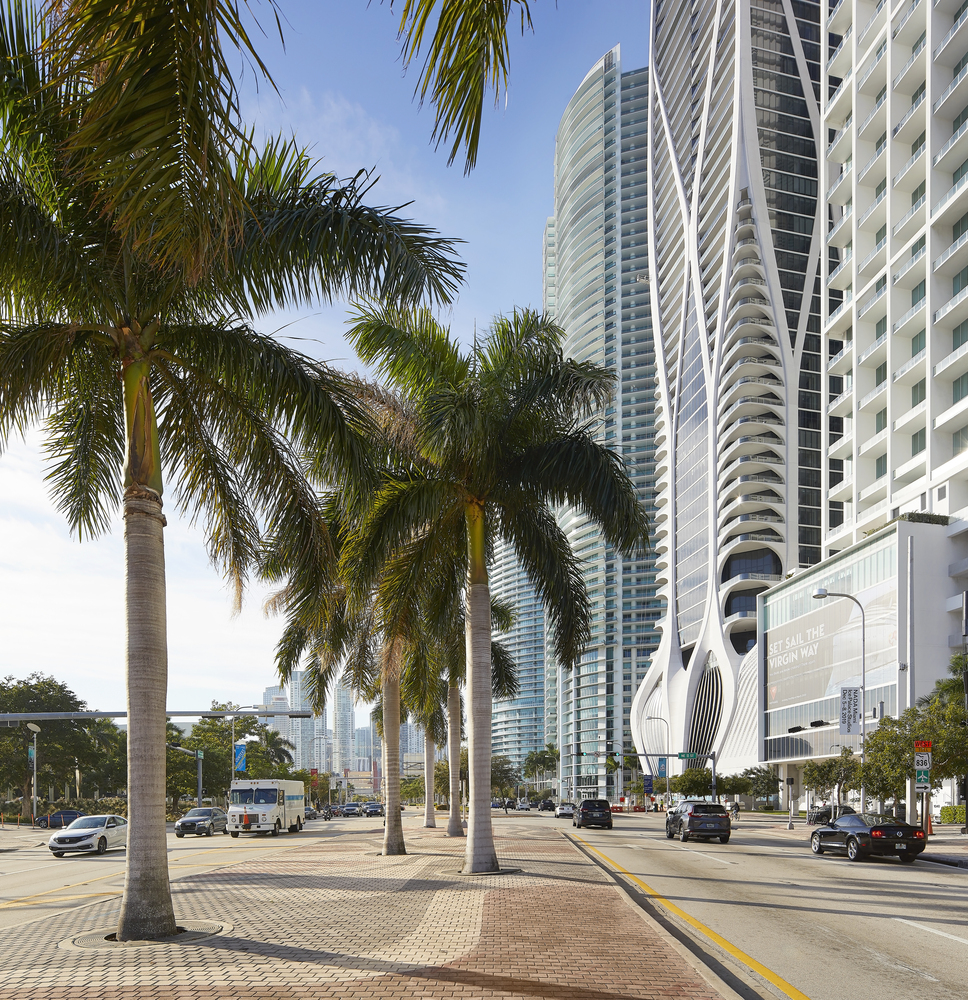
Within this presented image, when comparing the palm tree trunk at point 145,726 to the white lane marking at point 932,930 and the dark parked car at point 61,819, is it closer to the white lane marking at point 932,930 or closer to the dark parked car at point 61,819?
the white lane marking at point 932,930

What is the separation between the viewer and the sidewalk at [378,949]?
8.16m

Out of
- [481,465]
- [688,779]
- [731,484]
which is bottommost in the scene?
[688,779]

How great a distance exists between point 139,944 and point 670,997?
217 inches

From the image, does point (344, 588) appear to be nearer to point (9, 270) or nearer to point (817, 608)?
point (9, 270)

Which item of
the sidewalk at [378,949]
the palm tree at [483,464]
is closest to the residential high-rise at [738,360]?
the palm tree at [483,464]

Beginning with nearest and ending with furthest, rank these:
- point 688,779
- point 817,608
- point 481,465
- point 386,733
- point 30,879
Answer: point 481,465 → point 30,879 → point 386,733 → point 817,608 → point 688,779

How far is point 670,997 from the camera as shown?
7988mm

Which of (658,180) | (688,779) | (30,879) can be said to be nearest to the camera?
(30,879)

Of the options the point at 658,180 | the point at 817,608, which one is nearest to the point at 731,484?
the point at 817,608

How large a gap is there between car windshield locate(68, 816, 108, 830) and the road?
1875 cm

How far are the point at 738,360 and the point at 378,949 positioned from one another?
116m

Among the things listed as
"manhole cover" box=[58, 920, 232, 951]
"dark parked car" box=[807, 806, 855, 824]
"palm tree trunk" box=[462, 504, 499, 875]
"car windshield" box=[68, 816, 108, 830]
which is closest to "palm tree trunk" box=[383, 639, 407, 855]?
"palm tree trunk" box=[462, 504, 499, 875]

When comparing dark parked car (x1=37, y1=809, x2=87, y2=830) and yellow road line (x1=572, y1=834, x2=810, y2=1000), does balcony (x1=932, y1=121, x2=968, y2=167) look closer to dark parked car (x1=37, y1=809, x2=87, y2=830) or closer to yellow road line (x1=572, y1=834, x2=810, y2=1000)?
yellow road line (x1=572, y1=834, x2=810, y2=1000)

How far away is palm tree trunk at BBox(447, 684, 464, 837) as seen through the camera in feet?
113
